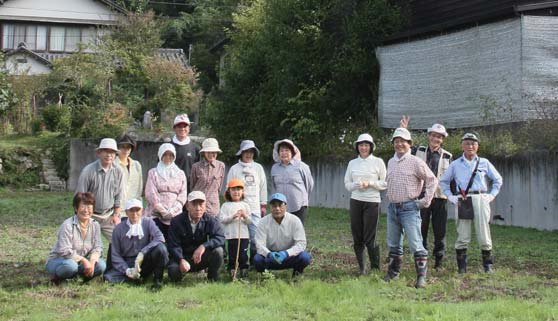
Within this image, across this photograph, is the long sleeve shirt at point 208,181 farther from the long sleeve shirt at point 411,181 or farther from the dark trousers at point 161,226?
the long sleeve shirt at point 411,181

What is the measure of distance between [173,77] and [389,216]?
21095 millimetres

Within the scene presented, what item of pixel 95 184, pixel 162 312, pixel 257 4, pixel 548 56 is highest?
pixel 257 4

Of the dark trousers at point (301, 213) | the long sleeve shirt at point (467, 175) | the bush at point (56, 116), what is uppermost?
the bush at point (56, 116)

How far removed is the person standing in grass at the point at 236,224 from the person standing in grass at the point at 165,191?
22.0 inches

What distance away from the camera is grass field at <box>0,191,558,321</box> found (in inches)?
244

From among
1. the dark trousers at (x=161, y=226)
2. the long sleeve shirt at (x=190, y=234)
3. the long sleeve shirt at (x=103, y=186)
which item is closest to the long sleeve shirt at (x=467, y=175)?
the long sleeve shirt at (x=190, y=234)

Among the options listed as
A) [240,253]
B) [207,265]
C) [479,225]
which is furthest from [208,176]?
[479,225]

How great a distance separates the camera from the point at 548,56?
1549cm

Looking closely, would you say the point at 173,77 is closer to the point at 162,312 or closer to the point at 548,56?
the point at 548,56

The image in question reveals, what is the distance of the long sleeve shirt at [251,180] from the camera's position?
858 cm

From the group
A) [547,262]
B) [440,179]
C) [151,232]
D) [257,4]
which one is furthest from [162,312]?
[257,4]

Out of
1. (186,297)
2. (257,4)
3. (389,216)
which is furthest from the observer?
(257,4)

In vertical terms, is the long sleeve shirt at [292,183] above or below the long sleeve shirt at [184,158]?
below

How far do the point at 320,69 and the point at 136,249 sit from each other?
12.9 meters
